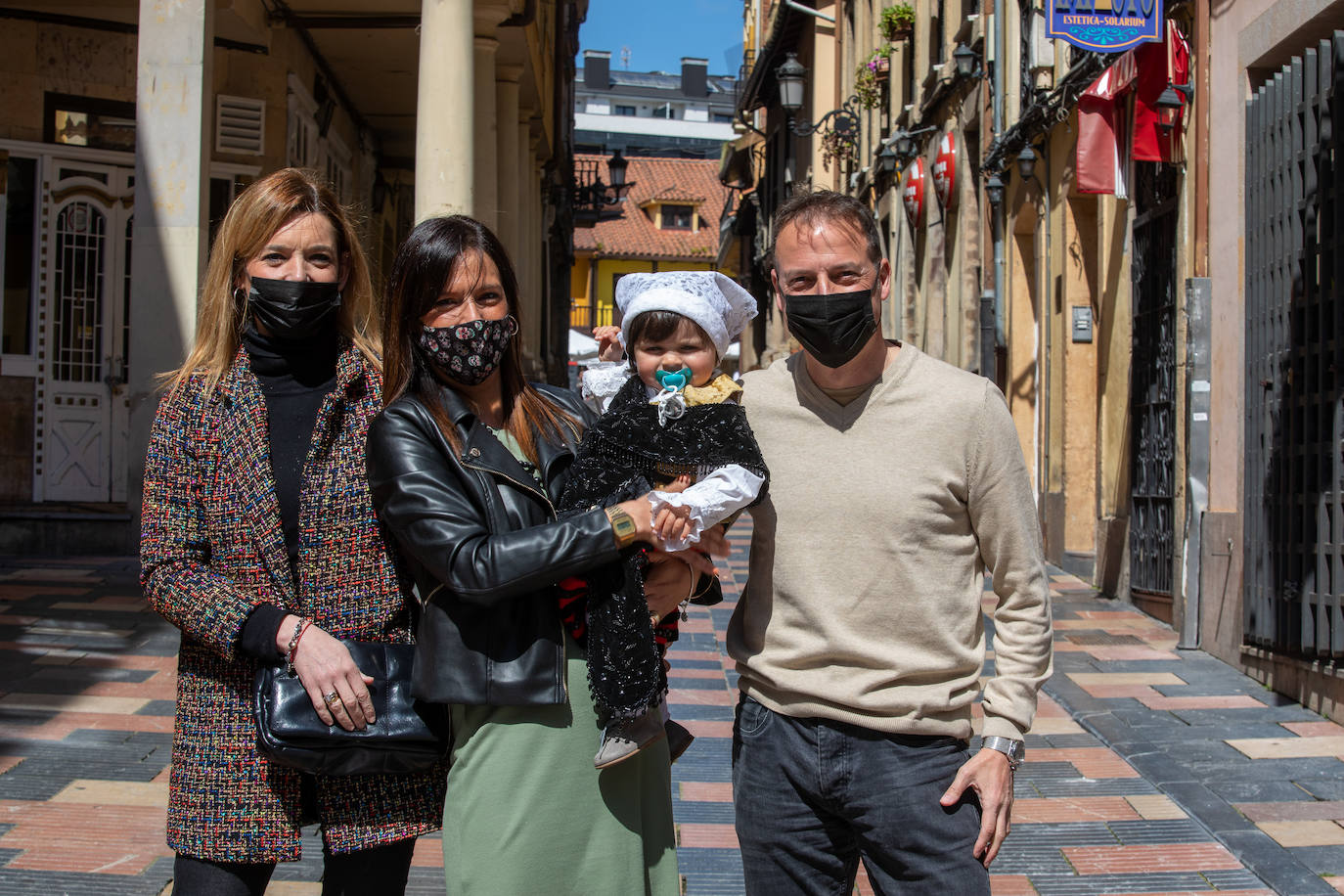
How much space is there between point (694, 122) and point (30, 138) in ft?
226

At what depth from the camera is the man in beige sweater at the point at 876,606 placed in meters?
2.30

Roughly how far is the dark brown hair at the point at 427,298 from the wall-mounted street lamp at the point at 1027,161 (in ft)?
35.3

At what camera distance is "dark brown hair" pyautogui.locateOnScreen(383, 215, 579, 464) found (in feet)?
7.77

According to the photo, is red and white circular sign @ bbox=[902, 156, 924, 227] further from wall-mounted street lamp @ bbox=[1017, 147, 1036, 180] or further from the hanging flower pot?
wall-mounted street lamp @ bbox=[1017, 147, 1036, 180]

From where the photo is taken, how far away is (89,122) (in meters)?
11.1

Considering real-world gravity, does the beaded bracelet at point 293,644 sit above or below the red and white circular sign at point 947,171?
below

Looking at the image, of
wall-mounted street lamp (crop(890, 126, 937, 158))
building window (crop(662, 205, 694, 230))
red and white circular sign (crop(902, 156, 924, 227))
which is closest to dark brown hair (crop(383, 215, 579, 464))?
wall-mounted street lamp (crop(890, 126, 937, 158))

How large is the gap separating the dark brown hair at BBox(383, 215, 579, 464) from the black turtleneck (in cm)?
23

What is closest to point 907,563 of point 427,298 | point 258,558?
point 427,298

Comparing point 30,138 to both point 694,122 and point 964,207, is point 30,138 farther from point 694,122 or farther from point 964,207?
point 694,122

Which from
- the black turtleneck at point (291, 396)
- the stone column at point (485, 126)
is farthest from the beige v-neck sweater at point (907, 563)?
the stone column at point (485, 126)

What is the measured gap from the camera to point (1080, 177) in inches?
370

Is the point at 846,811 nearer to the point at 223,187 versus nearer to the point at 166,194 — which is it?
the point at 166,194

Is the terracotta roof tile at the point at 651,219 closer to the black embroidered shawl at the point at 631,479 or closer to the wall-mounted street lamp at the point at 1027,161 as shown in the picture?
the wall-mounted street lamp at the point at 1027,161
